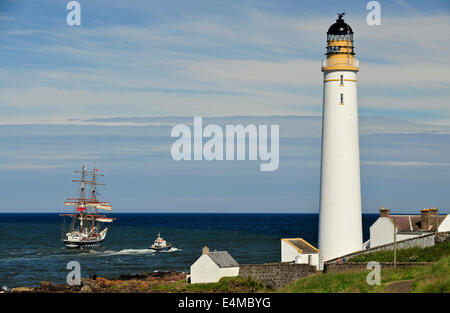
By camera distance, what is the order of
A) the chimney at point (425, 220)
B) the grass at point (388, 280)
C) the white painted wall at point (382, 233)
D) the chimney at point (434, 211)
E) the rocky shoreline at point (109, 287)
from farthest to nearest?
the rocky shoreline at point (109, 287)
the chimney at point (434, 211)
the chimney at point (425, 220)
the white painted wall at point (382, 233)
the grass at point (388, 280)

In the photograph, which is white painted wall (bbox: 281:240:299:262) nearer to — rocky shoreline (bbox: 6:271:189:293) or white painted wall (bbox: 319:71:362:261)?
white painted wall (bbox: 319:71:362:261)

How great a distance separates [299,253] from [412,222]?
28.7 ft

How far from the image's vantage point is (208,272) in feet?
147

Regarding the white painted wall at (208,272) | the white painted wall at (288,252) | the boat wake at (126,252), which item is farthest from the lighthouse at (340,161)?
the boat wake at (126,252)

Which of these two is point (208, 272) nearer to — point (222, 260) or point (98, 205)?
point (222, 260)

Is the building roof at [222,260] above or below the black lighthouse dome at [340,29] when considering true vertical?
below

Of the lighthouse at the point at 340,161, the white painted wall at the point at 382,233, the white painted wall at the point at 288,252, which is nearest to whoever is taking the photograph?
the lighthouse at the point at 340,161

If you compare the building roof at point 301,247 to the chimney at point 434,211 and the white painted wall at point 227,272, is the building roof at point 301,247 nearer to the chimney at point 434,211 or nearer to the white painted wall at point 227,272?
the white painted wall at point 227,272

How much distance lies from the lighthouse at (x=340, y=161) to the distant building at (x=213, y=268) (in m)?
7.18

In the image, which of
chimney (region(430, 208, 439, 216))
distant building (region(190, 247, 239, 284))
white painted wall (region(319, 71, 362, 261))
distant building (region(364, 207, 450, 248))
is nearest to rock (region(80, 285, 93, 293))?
distant building (region(190, 247, 239, 284))

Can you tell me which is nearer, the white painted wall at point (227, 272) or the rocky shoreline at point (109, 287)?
the white painted wall at point (227, 272)

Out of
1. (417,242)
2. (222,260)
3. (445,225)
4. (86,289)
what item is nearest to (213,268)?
(222,260)

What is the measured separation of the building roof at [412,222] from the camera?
143ft
